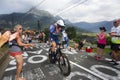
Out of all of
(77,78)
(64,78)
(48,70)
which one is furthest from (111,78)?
(48,70)

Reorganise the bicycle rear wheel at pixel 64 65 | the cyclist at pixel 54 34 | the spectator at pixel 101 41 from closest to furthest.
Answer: the bicycle rear wheel at pixel 64 65 → the cyclist at pixel 54 34 → the spectator at pixel 101 41

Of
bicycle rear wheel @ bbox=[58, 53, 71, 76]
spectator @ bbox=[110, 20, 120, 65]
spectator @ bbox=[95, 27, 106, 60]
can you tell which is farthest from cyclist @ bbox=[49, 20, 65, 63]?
spectator @ bbox=[95, 27, 106, 60]

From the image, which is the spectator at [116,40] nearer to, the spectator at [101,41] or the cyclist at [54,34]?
the spectator at [101,41]

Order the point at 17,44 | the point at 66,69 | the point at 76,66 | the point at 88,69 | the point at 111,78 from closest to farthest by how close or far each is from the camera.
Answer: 1. the point at 17,44
2. the point at 111,78
3. the point at 66,69
4. the point at 88,69
5. the point at 76,66

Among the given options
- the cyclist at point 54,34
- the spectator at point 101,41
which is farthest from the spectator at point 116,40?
the cyclist at point 54,34

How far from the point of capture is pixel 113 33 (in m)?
10.4

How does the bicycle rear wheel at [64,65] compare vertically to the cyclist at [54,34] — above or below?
below

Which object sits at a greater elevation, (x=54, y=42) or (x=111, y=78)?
(x=54, y=42)

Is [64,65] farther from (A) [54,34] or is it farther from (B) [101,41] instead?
(B) [101,41]

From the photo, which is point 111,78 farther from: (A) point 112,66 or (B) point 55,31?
(B) point 55,31

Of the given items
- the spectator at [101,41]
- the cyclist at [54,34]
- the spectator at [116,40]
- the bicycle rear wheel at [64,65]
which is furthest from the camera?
the spectator at [101,41]

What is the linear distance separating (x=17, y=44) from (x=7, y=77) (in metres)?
2.31

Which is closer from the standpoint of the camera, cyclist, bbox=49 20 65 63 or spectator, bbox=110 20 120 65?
cyclist, bbox=49 20 65 63

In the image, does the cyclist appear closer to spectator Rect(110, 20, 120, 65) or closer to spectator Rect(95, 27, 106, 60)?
spectator Rect(110, 20, 120, 65)
